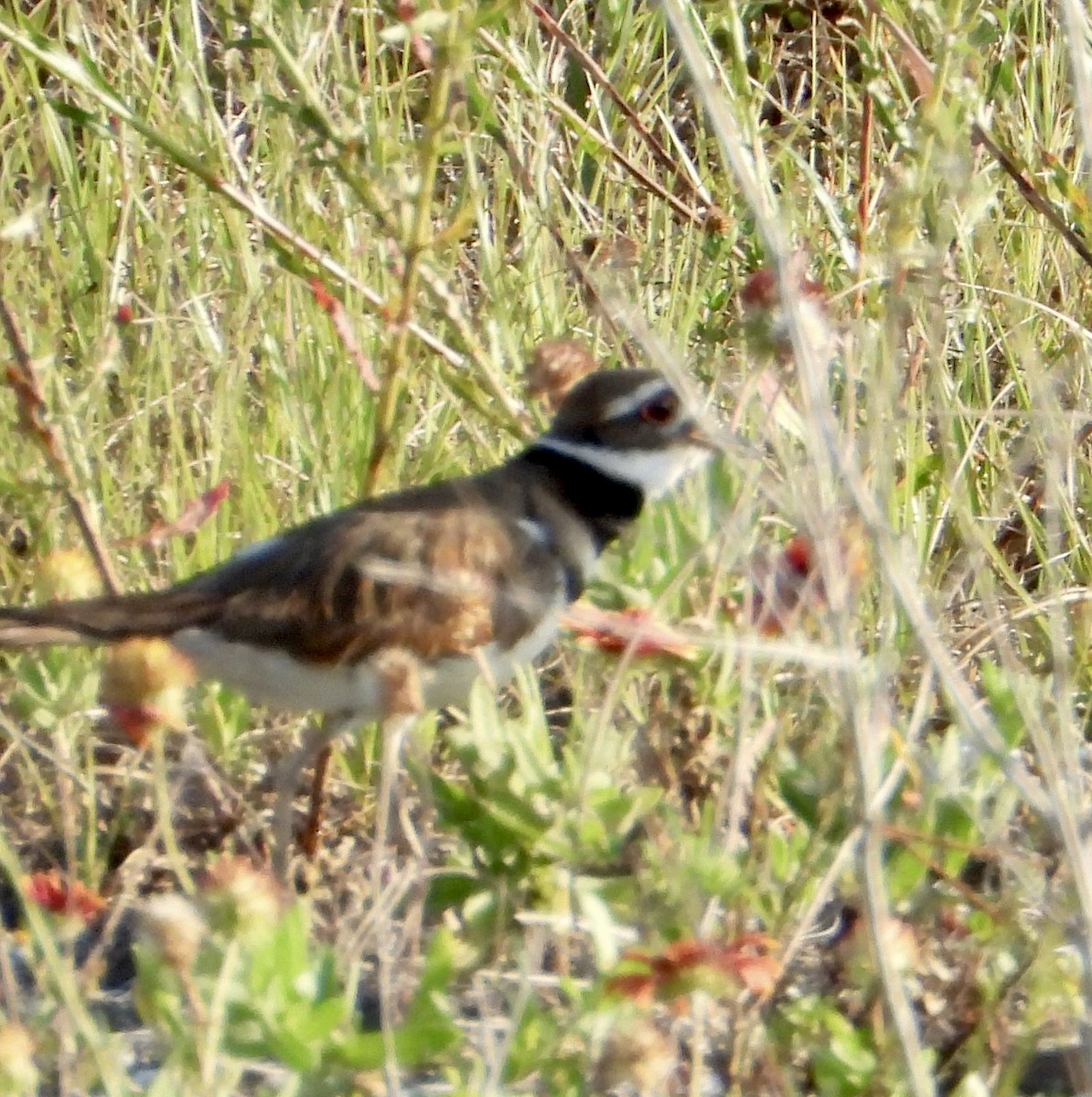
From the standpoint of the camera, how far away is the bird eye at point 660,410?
3012 mm

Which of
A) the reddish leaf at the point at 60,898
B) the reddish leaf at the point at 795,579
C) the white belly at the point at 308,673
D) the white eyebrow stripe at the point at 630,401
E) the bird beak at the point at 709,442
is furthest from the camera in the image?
the white eyebrow stripe at the point at 630,401

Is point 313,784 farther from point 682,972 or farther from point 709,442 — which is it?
point 682,972

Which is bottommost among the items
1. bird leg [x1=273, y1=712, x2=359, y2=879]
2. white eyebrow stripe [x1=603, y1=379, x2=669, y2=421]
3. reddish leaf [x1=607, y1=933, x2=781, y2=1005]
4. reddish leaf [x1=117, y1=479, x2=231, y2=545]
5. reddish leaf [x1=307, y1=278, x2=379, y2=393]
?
reddish leaf [x1=607, y1=933, x2=781, y2=1005]

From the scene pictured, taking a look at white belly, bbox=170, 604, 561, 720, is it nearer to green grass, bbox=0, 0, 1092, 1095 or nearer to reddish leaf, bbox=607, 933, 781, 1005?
green grass, bbox=0, 0, 1092, 1095

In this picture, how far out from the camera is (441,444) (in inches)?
135

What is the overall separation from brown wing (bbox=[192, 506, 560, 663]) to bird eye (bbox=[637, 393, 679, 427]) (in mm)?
416

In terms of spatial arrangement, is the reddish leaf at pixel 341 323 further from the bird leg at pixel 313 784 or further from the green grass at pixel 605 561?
the bird leg at pixel 313 784

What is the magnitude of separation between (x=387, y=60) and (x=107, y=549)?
240 centimetres

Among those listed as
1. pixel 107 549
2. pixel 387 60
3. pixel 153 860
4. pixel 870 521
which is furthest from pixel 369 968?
pixel 387 60

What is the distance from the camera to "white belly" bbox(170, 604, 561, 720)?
8.66 feet

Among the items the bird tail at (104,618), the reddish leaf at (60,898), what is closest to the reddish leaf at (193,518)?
the bird tail at (104,618)

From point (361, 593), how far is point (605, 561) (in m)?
0.36

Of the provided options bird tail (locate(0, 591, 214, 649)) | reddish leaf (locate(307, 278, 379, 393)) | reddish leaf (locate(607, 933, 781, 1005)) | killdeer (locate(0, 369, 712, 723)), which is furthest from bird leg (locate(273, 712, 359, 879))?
reddish leaf (locate(607, 933, 781, 1005))

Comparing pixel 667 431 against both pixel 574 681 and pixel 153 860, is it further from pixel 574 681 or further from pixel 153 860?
pixel 153 860
